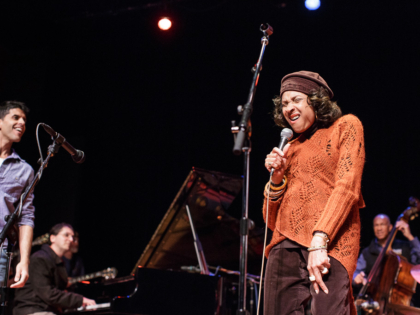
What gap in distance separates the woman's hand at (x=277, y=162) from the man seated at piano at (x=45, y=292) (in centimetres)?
312

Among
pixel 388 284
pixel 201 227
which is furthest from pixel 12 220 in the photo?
pixel 388 284

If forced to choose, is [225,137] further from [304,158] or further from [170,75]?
[304,158]

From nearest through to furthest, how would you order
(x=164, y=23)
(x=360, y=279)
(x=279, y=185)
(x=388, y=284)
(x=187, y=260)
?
1. (x=279, y=185)
2. (x=388, y=284)
3. (x=187, y=260)
4. (x=360, y=279)
5. (x=164, y=23)

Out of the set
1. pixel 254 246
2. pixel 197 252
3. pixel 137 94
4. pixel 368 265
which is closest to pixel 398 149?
pixel 368 265

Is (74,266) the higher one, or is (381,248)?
(381,248)

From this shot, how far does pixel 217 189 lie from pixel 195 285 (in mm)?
1044

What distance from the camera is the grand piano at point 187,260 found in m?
4.12

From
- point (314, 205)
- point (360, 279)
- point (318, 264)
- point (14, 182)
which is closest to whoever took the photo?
point (318, 264)

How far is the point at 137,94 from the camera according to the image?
7320 mm

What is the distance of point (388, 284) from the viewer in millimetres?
4883

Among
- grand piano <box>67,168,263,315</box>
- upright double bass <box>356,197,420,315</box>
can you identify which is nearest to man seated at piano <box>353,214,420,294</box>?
upright double bass <box>356,197,420,315</box>

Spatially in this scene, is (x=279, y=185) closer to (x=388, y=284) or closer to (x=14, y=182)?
(x=14, y=182)

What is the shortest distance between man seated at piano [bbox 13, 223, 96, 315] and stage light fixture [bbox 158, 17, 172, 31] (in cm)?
331

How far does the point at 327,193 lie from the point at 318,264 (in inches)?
13.4
